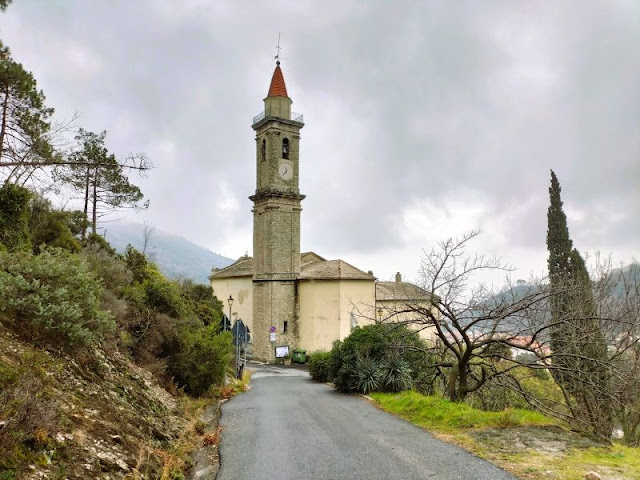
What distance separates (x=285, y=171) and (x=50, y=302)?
30347mm

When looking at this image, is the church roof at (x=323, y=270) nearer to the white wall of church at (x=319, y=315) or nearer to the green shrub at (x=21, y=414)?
the white wall of church at (x=319, y=315)

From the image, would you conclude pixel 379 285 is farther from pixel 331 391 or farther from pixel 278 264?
pixel 331 391

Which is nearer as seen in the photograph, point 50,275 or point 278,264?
point 50,275

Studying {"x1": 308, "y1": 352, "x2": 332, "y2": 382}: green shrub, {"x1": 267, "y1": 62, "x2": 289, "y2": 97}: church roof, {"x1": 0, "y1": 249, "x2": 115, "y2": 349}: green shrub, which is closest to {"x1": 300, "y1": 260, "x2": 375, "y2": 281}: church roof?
{"x1": 308, "y1": 352, "x2": 332, "y2": 382}: green shrub

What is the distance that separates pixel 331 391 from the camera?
52.8ft

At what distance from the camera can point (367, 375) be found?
572 inches

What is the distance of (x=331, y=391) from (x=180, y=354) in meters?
5.93

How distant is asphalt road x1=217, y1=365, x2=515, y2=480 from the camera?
6.31 m

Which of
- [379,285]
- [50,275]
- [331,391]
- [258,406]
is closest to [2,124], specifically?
[50,275]

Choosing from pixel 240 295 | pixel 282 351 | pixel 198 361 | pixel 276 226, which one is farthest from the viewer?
pixel 240 295

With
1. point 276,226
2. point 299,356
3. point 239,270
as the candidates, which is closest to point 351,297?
point 299,356

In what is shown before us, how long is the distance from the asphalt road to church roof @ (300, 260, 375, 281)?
21.9 metres

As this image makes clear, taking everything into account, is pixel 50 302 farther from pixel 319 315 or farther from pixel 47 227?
pixel 319 315

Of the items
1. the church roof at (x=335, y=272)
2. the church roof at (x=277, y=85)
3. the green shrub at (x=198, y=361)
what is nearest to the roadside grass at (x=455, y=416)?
the green shrub at (x=198, y=361)
